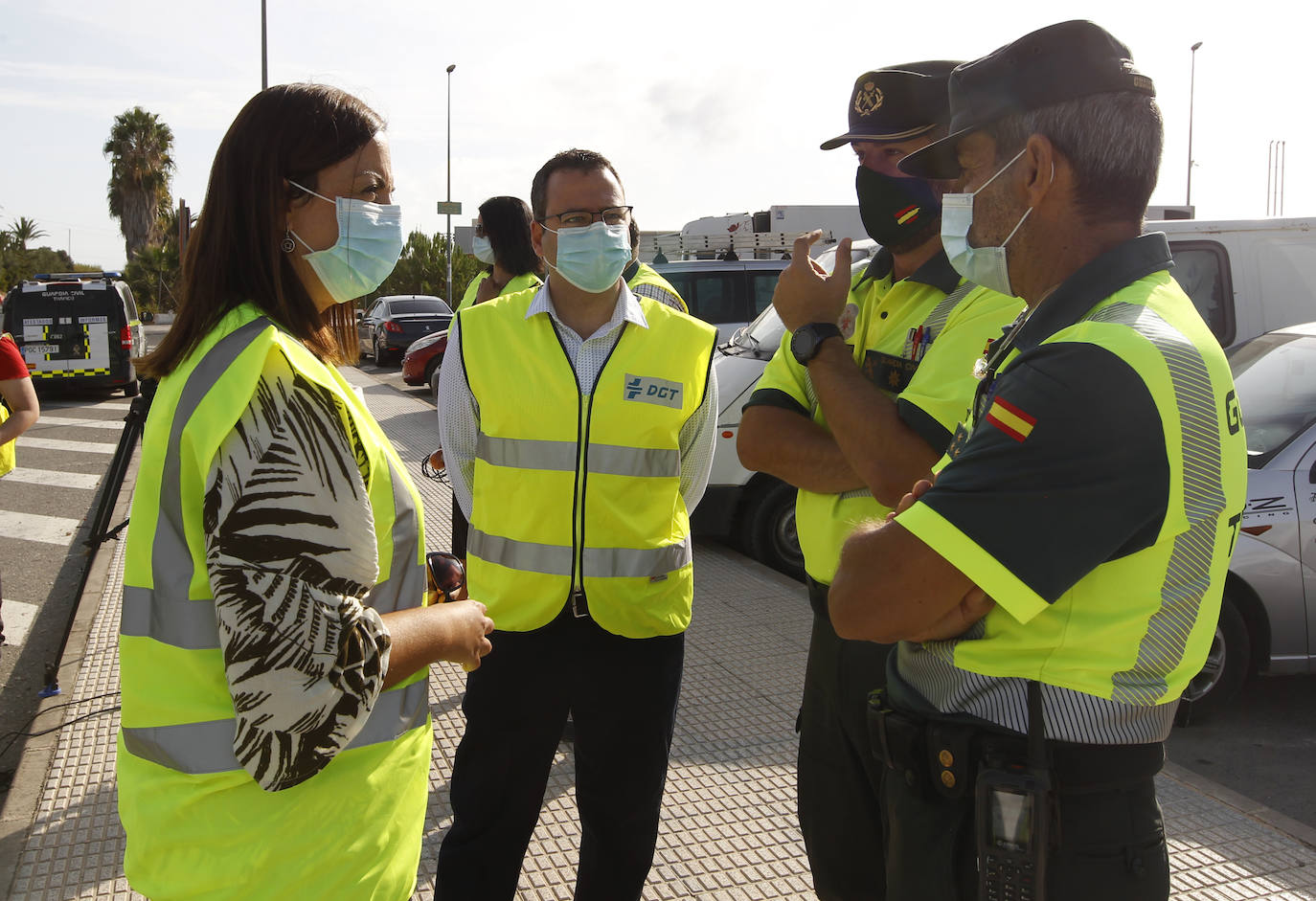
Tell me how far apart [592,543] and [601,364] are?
486 mm

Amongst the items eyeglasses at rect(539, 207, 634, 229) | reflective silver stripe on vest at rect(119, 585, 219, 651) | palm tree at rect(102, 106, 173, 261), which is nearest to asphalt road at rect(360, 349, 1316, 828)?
eyeglasses at rect(539, 207, 634, 229)

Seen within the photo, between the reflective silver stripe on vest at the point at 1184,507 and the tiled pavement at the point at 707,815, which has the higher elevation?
the reflective silver stripe on vest at the point at 1184,507

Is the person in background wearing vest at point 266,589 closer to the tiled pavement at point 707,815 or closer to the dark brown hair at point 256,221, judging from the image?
the dark brown hair at point 256,221

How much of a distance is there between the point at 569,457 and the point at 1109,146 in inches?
60.1

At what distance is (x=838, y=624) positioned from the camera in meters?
1.60

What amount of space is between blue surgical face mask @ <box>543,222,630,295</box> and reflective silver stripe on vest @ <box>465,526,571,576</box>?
0.76 metres

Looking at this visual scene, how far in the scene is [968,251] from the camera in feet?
6.06

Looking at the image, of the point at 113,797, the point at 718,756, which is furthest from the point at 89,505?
the point at 718,756

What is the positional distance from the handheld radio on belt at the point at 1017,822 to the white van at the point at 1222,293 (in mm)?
5213

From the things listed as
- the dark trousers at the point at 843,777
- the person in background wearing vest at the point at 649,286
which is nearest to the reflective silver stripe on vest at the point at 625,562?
the dark trousers at the point at 843,777

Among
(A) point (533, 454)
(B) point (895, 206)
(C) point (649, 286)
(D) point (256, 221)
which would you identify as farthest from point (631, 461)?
(C) point (649, 286)

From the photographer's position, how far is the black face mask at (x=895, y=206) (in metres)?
2.51

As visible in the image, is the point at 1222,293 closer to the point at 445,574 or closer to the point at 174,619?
the point at 445,574

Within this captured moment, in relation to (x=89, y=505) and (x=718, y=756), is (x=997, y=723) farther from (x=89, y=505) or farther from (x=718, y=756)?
(x=89, y=505)
